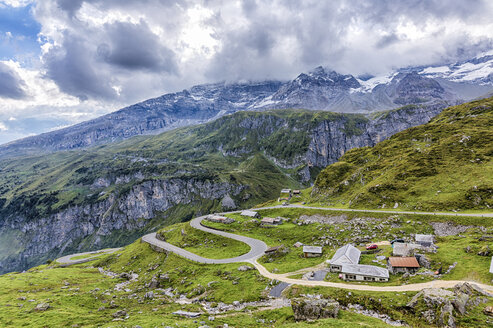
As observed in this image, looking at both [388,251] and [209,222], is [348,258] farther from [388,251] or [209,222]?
[209,222]

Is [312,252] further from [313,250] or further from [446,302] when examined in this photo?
[446,302]

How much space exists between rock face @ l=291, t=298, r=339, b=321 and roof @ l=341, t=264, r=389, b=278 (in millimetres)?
15398

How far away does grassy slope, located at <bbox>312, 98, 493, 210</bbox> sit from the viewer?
79250 mm

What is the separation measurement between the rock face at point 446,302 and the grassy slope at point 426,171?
51361mm

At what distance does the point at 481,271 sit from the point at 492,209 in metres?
44.1

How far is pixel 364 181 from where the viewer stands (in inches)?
4459

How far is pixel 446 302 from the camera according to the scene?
31.7 meters

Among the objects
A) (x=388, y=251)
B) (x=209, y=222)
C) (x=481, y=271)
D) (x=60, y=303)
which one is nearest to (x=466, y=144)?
(x=388, y=251)

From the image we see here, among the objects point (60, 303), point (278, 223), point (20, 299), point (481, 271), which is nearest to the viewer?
point (481, 271)

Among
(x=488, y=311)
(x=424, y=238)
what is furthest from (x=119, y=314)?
(x=424, y=238)

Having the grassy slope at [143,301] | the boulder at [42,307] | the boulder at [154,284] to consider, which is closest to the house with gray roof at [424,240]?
the grassy slope at [143,301]

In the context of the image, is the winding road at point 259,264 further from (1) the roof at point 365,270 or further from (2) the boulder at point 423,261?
(2) the boulder at point 423,261

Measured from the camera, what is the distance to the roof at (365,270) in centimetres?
4616

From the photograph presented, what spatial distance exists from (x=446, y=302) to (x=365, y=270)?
16.6 metres
